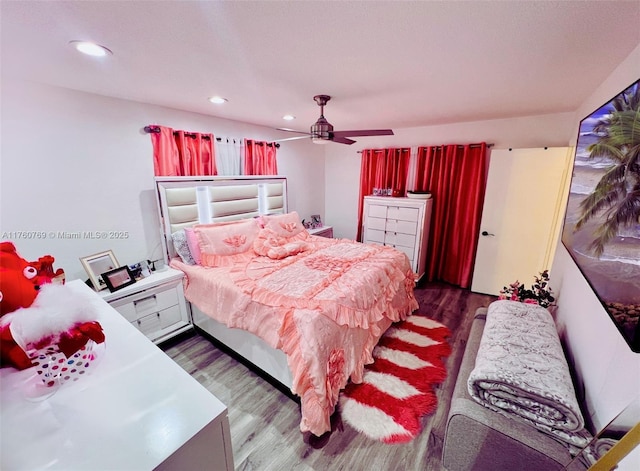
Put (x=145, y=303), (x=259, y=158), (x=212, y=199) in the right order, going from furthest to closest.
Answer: (x=259, y=158) → (x=212, y=199) → (x=145, y=303)

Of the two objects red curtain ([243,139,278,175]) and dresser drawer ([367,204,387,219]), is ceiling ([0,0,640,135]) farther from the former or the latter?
dresser drawer ([367,204,387,219])

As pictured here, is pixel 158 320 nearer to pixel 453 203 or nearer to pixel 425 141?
pixel 453 203

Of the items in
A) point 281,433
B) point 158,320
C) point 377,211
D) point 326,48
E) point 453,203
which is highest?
point 326,48

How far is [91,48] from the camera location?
1358mm

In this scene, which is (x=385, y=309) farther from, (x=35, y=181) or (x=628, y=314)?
(x=35, y=181)

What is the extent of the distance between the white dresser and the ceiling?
1.51 metres

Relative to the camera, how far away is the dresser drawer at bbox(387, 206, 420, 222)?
351 cm

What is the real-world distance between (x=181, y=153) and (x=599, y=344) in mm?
3481

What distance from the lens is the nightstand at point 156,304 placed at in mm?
2113

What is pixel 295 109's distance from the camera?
2.62 metres

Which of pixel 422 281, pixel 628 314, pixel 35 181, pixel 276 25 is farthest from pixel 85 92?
pixel 422 281

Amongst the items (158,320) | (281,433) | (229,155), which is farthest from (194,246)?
(281,433)

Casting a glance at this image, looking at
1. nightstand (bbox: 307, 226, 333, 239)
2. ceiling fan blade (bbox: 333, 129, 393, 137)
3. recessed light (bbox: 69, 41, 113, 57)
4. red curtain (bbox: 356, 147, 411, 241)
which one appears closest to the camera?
recessed light (bbox: 69, 41, 113, 57)

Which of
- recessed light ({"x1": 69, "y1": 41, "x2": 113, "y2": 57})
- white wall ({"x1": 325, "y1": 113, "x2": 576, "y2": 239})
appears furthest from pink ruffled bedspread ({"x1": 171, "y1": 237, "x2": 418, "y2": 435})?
white wall ({"x1": 325, "y1": 113, "x2": 576, "y2": 239})
